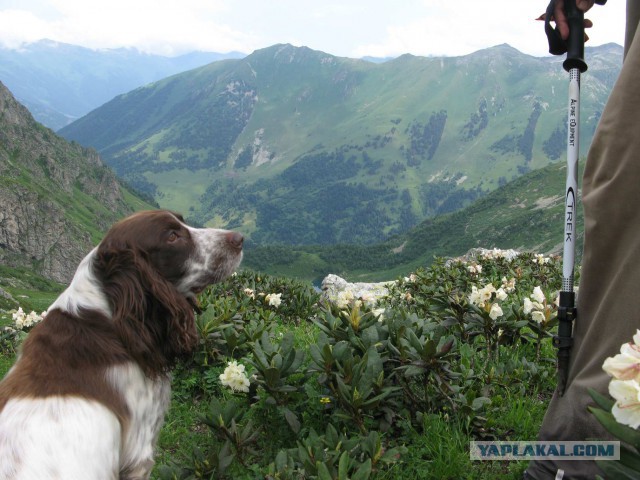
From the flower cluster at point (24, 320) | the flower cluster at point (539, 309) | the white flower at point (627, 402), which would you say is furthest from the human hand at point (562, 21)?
the flower cluster at point (24, 320)

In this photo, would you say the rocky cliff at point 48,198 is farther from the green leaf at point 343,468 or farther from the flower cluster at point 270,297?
the green leaf at point 343,468

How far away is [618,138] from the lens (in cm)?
312

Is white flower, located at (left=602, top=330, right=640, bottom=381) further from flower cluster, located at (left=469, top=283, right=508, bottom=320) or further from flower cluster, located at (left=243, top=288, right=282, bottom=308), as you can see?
flower cluster, located at (left=243, top=288, right=282, bottom=308)

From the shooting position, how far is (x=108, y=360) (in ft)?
11.5

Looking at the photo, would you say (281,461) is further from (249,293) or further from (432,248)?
(432,248)

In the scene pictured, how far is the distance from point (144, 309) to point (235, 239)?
3.70ft

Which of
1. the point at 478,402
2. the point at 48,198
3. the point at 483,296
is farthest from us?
the point at 48,198

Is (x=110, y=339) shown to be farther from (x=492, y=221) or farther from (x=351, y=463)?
(x=492, y=221)

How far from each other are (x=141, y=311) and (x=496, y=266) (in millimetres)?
10137

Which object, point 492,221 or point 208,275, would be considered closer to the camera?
point 208,275

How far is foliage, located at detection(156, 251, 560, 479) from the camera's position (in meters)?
4.04

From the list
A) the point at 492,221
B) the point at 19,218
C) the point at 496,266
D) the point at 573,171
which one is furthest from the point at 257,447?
the point at 492,221

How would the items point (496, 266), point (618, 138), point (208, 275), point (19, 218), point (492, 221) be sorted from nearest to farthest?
point (618, 138)
point (208, 275)
point (496, 266)
point (19, 218)
point (492, 221)

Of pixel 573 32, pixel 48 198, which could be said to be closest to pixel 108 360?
pixel 573 32
